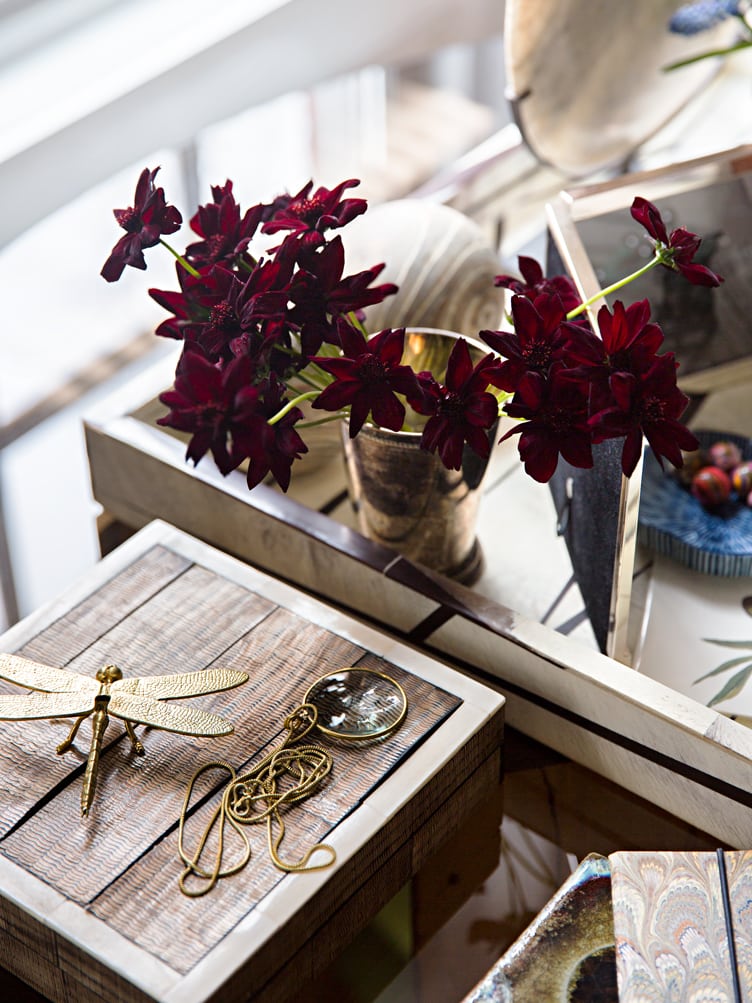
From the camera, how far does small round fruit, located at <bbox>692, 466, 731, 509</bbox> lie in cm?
70

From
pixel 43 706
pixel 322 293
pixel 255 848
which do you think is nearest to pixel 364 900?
pixel 255 848

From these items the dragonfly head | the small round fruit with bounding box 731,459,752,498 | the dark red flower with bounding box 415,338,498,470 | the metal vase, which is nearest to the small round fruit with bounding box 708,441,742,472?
the small round fruit with bounding box 731,459,752,498

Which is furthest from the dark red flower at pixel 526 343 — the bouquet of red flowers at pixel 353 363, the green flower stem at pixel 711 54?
the green flower stem at pixel 711 54

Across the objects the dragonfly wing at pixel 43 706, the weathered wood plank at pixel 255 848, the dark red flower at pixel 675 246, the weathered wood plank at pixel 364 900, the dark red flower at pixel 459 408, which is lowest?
the weathered wood plank at pixel 364 900

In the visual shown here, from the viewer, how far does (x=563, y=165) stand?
918 millimetres

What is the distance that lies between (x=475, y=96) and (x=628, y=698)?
42.1 inches

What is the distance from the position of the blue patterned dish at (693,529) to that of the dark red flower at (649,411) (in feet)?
0.62

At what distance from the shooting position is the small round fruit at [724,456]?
0.72 m

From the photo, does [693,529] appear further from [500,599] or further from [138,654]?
[138,654]

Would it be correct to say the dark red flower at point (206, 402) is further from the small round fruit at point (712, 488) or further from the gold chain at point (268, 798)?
the small round fruit at point (712, 488)

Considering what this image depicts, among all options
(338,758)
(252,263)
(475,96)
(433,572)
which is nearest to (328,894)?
(338,758)

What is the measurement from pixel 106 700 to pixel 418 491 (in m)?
0.19

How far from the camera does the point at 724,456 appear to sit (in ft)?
2.37

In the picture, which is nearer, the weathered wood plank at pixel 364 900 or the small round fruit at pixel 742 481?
the weathered wood plank at pixel 364 900
